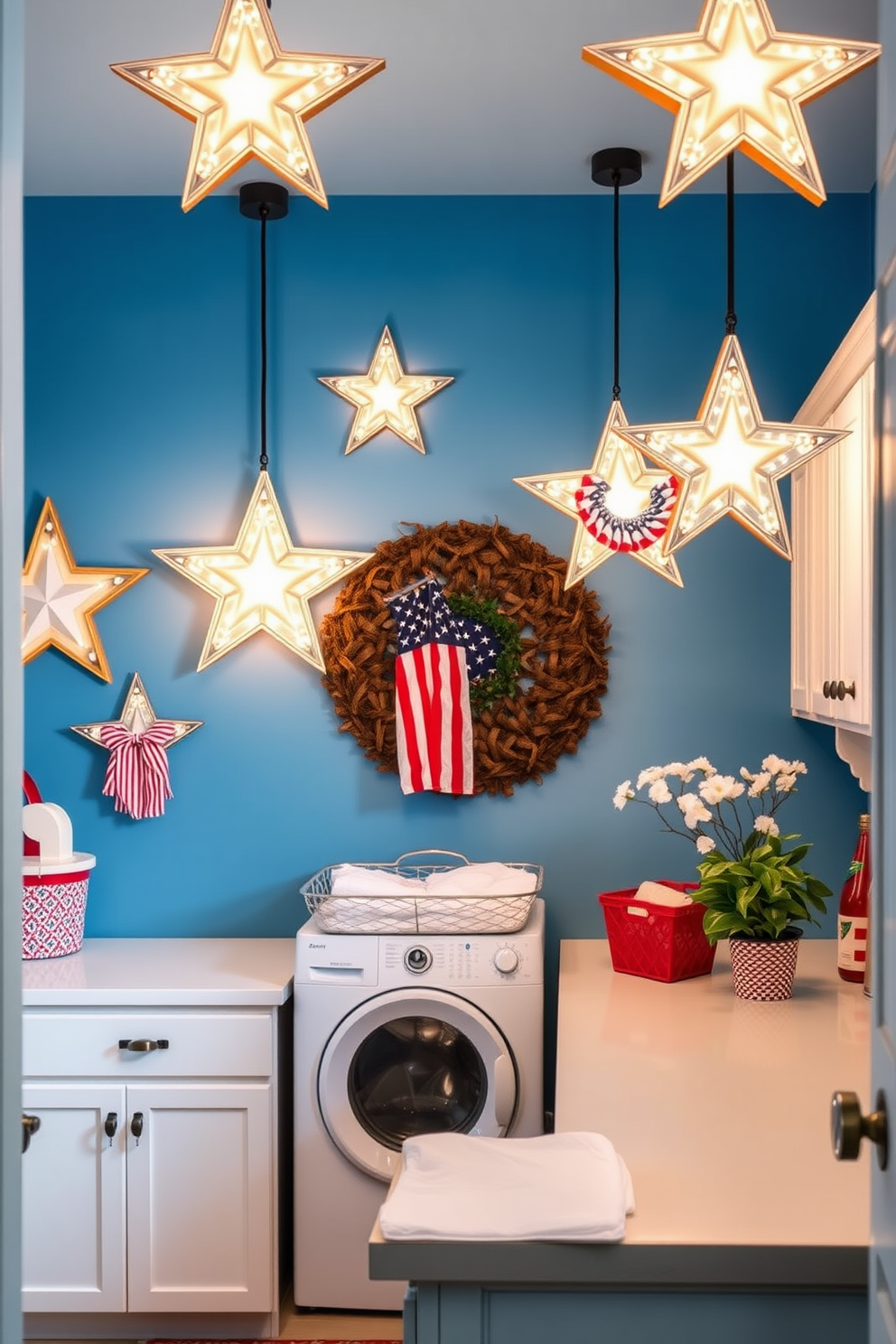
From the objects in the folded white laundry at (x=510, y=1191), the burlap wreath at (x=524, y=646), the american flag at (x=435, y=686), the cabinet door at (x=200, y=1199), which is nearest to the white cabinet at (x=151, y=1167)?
the cabinet door at (x=200, y=1199)

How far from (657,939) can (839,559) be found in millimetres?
983

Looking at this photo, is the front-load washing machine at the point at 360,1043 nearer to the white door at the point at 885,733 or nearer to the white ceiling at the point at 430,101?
the white door at the point at 885,733

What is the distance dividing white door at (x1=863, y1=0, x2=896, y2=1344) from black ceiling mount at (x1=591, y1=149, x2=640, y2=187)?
2156mm

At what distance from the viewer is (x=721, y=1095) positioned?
81.0 inches

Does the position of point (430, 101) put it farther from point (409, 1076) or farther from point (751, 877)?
point (409, 1076)

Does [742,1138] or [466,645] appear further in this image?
[466,645]

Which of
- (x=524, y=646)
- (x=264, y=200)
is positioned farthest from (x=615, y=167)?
(x=524, y=646)

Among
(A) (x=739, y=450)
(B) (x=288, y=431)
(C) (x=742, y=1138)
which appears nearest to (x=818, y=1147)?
(C) (x=742, y=1138)

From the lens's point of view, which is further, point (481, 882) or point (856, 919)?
point (481, 882)

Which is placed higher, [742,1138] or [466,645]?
[466,645]

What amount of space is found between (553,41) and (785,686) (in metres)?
1.80

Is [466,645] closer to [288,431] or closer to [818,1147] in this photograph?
[288,431]

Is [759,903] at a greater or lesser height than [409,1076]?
greater

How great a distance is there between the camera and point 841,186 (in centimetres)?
344
